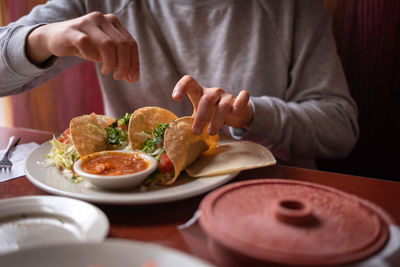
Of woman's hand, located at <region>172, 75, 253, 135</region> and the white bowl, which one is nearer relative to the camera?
the white bowl

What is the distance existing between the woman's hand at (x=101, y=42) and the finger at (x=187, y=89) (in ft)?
0.80

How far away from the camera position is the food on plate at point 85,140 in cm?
145

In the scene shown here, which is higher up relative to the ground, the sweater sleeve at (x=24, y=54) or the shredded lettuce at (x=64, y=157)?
the sweater sleeve at (x=24, y=54)

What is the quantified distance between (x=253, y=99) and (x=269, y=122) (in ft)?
0.44

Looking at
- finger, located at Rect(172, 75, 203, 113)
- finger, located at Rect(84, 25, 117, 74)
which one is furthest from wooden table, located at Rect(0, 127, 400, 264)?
finger, located at Rect(84, 25, 117, 74)

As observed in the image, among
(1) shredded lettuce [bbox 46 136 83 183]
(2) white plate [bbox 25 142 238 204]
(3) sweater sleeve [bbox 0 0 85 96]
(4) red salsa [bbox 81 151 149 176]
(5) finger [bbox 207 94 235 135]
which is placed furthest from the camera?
(3) sweater sleeve [bbox 0 0 85 96]

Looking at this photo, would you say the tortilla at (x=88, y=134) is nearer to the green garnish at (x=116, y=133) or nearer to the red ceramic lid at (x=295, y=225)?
the green garnish at (x=116, y=133)

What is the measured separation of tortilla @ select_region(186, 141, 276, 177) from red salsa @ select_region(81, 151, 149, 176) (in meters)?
0.18

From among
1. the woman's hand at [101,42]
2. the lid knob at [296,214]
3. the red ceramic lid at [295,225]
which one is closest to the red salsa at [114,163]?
the woman's hand at [101,42]

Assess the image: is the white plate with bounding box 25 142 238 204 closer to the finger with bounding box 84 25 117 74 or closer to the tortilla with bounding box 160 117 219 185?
the tortilla with bounding box 160 117 219 185

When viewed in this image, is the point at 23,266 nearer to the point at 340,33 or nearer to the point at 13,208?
the point at 13,208

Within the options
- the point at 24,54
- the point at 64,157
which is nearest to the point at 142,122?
the point at 64,157

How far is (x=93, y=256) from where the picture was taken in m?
0.65

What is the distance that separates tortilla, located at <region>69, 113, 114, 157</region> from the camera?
1.48m
